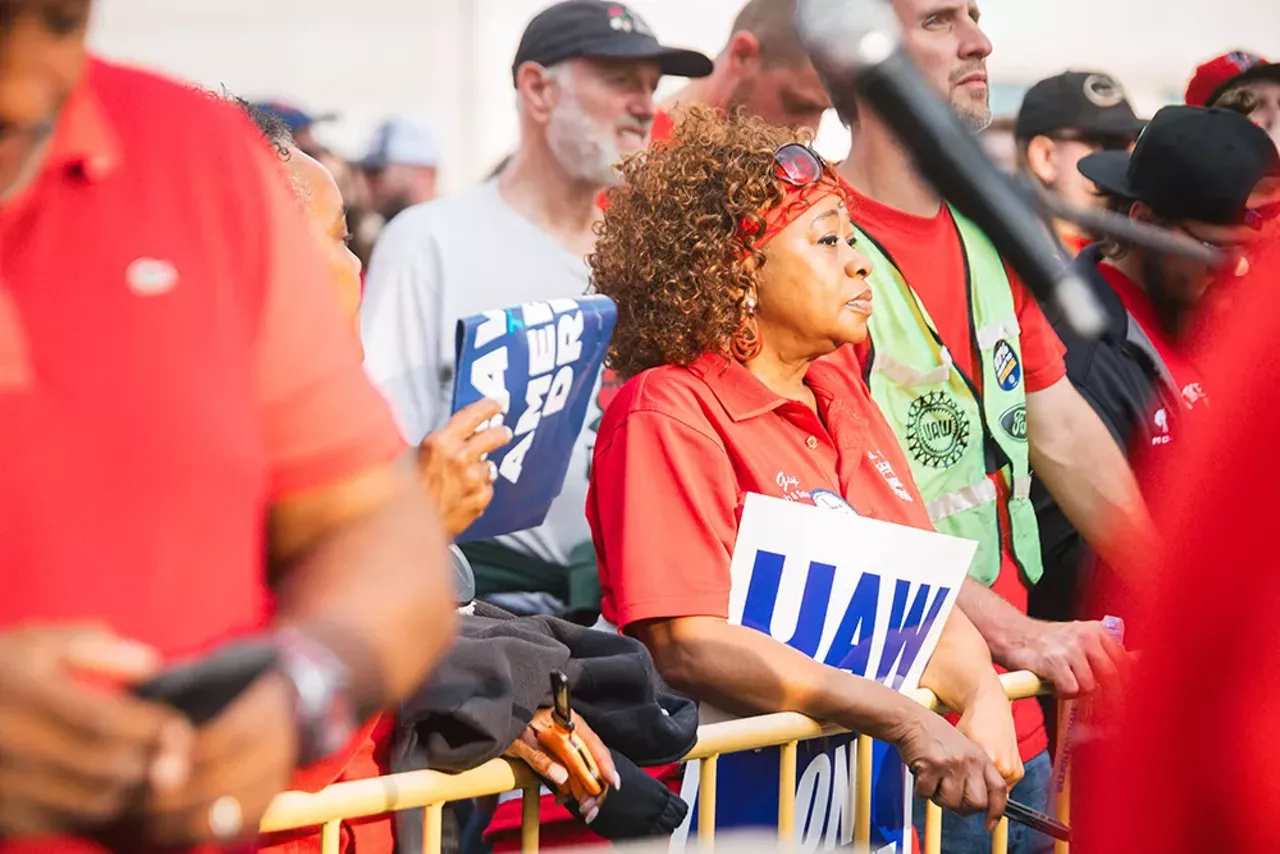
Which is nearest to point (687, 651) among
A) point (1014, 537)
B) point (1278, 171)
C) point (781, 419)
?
point (781, 419)

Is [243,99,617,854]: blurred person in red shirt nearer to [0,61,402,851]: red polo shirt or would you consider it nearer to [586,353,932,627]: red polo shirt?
[586,353,932,627]: red polo shirt

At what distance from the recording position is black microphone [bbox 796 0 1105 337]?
1569mm

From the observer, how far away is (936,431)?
148 inches

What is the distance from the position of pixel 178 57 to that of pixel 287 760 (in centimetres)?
715

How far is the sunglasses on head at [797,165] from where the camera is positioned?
3.47m

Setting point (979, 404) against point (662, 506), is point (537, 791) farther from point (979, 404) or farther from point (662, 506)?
point (979, 404)

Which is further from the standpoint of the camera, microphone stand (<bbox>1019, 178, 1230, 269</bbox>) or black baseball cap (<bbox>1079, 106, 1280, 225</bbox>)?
black baseball cap (<bbox>1079, 106, 1280, 225</bbox>)

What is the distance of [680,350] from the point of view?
3.35 m

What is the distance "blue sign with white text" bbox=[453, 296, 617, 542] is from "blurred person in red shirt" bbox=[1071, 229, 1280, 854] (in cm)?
192

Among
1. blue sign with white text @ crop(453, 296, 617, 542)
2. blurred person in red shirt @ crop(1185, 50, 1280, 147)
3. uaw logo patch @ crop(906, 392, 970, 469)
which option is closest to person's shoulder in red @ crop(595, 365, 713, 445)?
blue sign with white text @ crop(453, 296, 617, 542)

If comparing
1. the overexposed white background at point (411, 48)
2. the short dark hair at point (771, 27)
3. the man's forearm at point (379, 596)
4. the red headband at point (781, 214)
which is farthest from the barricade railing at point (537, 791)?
the overexposed white background at point (411, 48)

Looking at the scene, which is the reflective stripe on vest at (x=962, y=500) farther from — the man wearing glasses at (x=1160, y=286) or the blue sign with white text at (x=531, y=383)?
the blue sign with white text at (x=531, y=383)

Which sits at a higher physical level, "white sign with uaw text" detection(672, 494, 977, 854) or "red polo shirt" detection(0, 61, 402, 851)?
"red polo shirt" detection(0, 61, 402, 851)

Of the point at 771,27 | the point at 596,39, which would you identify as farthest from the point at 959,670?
the point at 596,39
